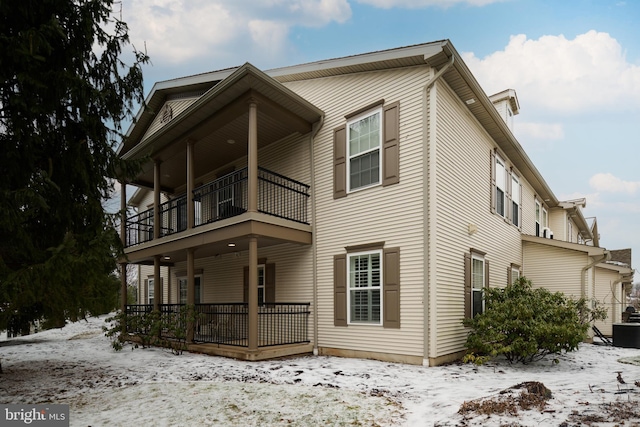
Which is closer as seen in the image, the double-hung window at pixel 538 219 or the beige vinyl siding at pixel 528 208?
the beige vinyl siding at pixel 528 208

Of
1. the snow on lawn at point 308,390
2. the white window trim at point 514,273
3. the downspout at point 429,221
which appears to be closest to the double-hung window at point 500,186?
the white window trim at point 514,273

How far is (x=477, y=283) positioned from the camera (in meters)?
10.9

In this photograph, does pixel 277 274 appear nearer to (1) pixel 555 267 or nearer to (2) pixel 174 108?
(2) pixel 174 108

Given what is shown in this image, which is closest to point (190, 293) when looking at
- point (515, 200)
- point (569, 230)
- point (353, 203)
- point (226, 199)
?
point (226, 199)

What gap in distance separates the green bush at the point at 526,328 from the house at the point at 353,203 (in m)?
0.66

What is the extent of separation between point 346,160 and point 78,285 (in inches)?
248

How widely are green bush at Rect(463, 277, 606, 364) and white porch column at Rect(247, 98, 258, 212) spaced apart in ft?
17.6

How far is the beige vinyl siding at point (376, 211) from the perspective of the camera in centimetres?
877

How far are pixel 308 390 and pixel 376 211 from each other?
449 centimetres

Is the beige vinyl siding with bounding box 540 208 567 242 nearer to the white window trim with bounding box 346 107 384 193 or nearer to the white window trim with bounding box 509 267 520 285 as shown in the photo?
the white window trim with bounding box 509 267 520 285

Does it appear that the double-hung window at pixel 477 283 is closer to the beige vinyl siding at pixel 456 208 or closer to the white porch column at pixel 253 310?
the beige vinyl siding at pixel 456 208

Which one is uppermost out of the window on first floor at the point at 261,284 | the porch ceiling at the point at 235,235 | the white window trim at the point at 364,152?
the white window trim at the point at 364,152

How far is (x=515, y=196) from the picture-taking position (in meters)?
14.6

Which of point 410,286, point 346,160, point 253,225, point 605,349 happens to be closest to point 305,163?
point 346,160
